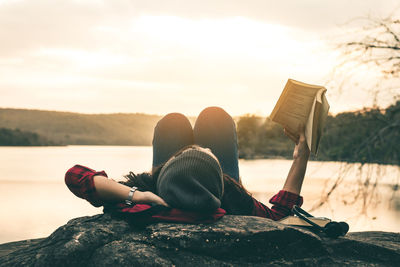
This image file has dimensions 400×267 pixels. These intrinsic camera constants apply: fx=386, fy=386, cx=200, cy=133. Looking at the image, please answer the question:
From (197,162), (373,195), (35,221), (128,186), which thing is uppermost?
(197,162)

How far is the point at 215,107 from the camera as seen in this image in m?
3.04

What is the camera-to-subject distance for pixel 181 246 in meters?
2.22

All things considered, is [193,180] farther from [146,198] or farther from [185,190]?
[146,198]

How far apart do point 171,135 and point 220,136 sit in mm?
396

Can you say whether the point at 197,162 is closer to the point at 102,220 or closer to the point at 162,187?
the point at 162,187

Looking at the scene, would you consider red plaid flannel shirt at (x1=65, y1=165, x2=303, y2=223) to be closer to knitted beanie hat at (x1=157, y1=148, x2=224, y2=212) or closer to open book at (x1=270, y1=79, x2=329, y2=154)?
knitted beanie hat at (x1=157, y1=148, x2=224, y2=212)

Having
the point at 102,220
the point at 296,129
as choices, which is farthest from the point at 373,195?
the point at 102,220

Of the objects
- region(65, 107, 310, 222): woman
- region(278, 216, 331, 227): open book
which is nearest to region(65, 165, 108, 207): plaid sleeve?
region(65, 107, 310, 222): woman

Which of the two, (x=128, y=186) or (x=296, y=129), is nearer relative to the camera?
(x=128, y=186)

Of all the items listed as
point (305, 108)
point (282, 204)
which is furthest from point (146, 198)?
point (305, 108)

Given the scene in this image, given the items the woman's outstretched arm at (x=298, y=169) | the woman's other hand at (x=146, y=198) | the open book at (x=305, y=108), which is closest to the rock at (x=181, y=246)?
the woman's other hand at (x=146, y=198)

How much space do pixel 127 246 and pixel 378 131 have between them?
4438 mm

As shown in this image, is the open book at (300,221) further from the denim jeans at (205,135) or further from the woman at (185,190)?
the denim jeans at (205,135)

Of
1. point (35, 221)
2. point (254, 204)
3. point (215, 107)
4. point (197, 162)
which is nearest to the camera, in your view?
point (197, 162)
